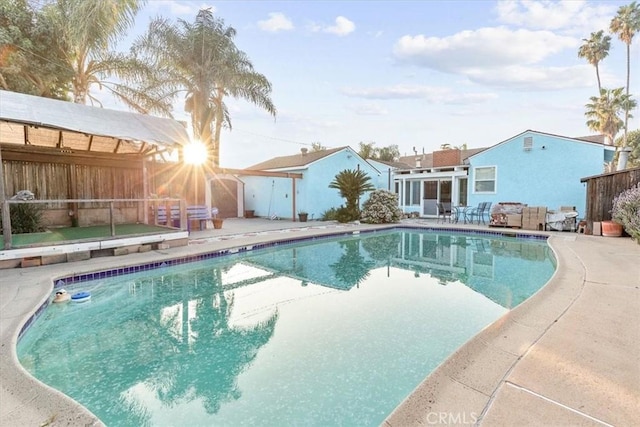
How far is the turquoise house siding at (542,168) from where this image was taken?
1353 centimetres

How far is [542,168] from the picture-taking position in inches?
567

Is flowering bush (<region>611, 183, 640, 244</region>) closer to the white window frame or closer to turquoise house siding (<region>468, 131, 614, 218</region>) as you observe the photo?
turquoise house siding (<region>468, 131, 614, 218</region>)

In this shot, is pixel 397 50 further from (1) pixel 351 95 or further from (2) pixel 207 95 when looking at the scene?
(2) pixel 207 95

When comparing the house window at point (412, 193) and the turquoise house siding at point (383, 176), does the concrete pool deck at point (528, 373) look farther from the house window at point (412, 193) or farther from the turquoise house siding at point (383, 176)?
the turquoise house siding at point (383, 176)

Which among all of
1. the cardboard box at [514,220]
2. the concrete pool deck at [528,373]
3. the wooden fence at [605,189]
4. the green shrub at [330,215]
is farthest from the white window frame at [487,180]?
the concrete pool deck at [528,373]

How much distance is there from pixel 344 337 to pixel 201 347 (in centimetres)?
175

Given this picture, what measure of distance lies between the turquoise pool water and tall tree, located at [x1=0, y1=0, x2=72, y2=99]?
32.8 ft

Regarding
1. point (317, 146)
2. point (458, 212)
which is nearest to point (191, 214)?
point (458, 212)

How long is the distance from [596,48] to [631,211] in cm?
2739

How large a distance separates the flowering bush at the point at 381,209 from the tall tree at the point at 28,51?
1350 centimetres

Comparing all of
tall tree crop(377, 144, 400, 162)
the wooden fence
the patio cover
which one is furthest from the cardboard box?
tall tree crop(377, 144, 400, 162)

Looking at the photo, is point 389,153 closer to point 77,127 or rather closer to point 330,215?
point 330,215

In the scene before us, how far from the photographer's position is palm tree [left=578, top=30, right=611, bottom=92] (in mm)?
27109

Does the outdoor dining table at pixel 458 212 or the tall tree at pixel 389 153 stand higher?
the tall tree at pixel 389 153
